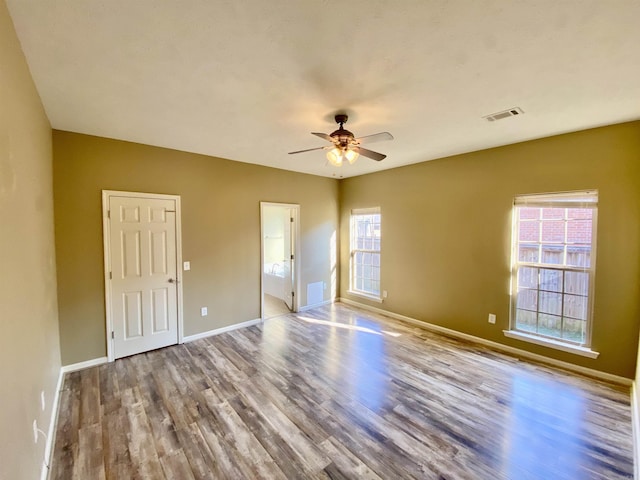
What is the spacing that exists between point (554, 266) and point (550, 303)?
456 mm

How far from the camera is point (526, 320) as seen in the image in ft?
11.6

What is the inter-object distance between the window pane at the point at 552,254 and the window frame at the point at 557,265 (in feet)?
0.10

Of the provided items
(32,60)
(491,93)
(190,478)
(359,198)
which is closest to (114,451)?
(190,478)

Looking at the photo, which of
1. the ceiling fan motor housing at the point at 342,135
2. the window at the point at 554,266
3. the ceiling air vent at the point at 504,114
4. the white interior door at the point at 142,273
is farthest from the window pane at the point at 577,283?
the white interior door at the point at 142,273

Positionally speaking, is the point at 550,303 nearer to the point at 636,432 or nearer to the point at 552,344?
the point at 552,344

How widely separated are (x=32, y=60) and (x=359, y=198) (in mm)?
4605

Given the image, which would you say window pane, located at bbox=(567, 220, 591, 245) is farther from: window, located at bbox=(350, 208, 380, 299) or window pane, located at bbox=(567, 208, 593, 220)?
window, located at bbox=(350, 208, 380, 299)

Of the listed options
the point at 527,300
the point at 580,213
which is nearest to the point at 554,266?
the point at 527,300

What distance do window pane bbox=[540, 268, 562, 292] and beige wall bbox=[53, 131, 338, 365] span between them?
3.48 m

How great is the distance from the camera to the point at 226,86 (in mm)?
2133

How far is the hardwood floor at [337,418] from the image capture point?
189 cm

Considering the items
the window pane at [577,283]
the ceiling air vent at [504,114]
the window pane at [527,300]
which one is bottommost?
the window pane at [527,300]

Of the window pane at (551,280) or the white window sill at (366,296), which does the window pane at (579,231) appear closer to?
the window pane at (551,280)

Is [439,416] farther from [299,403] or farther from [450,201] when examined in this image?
[450,201]
